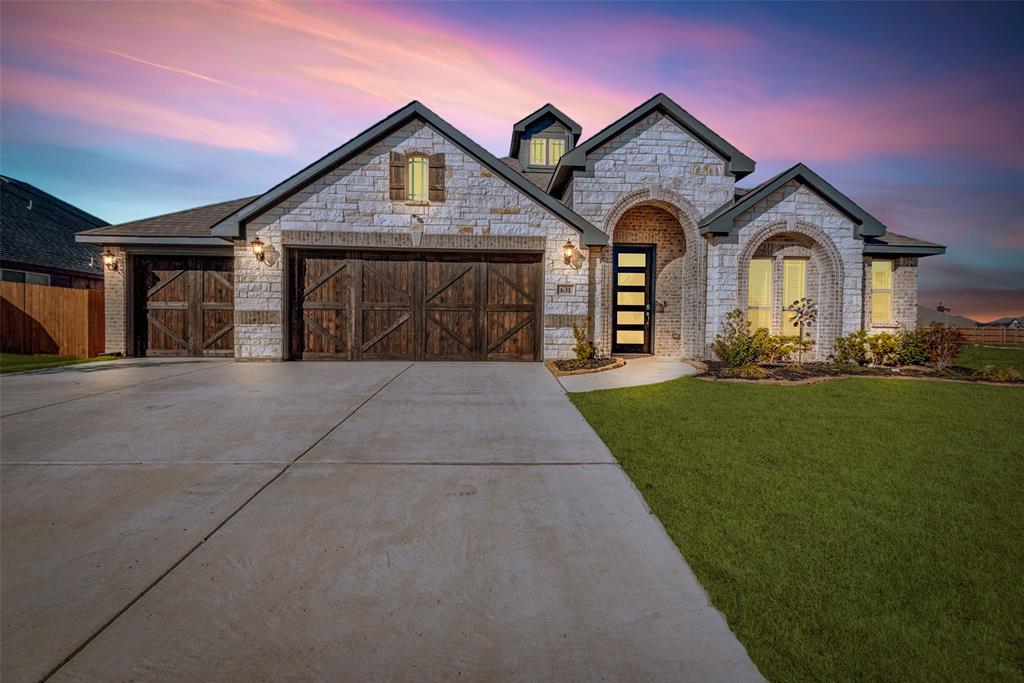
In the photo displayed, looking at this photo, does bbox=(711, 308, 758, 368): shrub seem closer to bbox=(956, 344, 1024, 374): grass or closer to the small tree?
the small tree

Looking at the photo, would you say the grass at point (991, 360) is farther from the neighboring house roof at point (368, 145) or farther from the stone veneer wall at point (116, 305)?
the stone veneer wall at point (116, 305)

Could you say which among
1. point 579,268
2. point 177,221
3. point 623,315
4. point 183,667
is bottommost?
point 183,667

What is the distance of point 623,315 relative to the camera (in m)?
13.9

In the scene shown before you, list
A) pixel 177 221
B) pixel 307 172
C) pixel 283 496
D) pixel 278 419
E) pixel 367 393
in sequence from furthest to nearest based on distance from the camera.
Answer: pixel 177 221, pixel 307 172, pixel 367 393, pixel 278 419, pixel 283 496

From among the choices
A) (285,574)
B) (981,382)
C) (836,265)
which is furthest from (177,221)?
(981,382)

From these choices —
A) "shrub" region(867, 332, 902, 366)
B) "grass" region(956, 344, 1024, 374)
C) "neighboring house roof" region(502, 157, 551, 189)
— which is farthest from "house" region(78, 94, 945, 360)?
"neighboring house roof" region(502, 157, 551, 189)

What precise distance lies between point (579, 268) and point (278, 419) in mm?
7805

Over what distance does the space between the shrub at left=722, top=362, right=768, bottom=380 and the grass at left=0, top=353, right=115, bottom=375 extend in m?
14.5

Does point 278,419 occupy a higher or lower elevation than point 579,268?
lower

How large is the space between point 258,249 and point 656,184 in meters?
9.89

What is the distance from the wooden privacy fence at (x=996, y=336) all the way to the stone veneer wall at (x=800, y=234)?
68.3 feet

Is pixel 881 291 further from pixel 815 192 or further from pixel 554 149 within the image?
pixel 554 149

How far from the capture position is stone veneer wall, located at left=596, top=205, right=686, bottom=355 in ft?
44.4

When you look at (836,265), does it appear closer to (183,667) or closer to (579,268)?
(579,268)
